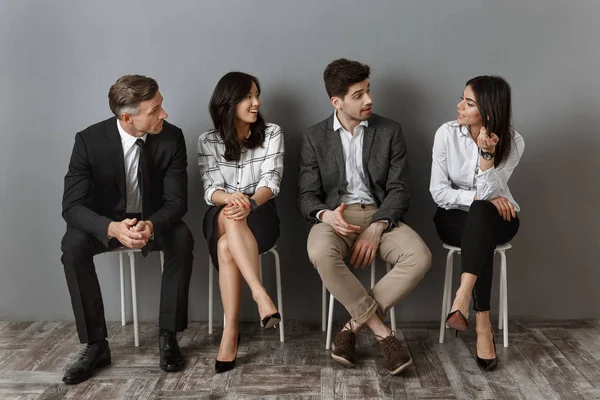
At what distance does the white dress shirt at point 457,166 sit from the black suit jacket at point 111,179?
A: 120 centimetres

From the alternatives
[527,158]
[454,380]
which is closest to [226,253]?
[454,380]

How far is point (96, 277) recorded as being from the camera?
9.83ft

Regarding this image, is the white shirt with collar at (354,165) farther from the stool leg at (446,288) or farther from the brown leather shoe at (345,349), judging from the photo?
the brown leather shoe at (345,349)

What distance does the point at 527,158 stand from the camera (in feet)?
11.5

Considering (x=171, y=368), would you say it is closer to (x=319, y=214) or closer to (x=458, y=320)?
(x=319, y=214)

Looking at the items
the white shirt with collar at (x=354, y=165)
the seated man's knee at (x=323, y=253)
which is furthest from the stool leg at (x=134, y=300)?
the white shirt with collar at (x=354, y=165)

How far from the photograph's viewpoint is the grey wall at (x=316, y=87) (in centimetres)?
339

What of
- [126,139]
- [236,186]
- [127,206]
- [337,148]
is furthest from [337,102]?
[127,206]

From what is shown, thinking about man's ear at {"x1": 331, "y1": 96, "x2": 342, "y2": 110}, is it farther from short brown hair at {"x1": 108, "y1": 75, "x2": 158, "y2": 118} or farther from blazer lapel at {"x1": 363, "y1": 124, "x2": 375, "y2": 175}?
short brown hair at {"x1": 108, "y1": 75, "x2": 158, "y2": 118}

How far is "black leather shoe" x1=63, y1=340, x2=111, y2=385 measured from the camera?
2832mm

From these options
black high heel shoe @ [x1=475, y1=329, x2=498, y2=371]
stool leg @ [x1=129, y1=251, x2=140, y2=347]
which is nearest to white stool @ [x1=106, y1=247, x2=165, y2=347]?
stool leg @ [x1=129, y1=251, x2=140, y2=347]

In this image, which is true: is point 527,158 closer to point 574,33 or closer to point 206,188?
point 574,33

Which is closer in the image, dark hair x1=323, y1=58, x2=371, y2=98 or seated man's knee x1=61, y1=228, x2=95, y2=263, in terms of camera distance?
seated man's knee x1=61, y1=228, x2=95, y2=263

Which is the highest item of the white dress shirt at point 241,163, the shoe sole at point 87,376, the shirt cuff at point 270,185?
the white dress shirt at point 241,163
